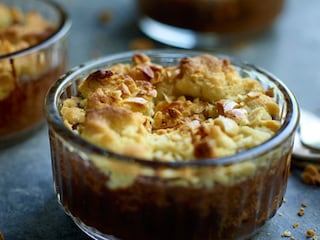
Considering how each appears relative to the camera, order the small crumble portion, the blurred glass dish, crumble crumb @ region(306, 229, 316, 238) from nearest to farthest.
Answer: crumble crumb @ region(306, 229, 316, 238) → the small crumble portion → the blurred glass dish

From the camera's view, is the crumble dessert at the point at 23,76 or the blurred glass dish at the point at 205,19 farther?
the blurred glass dish at the point at 205,19

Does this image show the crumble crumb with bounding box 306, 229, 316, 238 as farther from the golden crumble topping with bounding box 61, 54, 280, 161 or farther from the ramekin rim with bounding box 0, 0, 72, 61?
the ramekin rim with bounding box 0, 0, 72, 61

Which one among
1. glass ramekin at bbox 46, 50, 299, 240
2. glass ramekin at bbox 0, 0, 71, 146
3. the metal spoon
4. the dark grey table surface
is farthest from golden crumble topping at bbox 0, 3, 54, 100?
the metal spoon

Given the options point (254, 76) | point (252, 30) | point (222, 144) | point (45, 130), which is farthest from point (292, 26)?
point (222, 144)

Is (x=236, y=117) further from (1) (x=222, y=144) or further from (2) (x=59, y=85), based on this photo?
(2) (x=59, y=85)

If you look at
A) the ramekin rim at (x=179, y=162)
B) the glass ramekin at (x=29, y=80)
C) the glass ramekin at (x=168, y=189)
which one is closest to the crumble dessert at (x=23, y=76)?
the glass ramekin at (x=29, y=80)

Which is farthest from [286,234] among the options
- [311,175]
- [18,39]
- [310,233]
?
[18,39]

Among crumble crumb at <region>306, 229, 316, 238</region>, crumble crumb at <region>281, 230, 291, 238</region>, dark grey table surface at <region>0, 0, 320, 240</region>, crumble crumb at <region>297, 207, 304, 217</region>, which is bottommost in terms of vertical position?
dark grey table surface at <region>0, 0, 320, 240</region>

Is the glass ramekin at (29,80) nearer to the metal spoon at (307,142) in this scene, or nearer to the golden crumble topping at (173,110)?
the golden crumble topping at (173,110)
